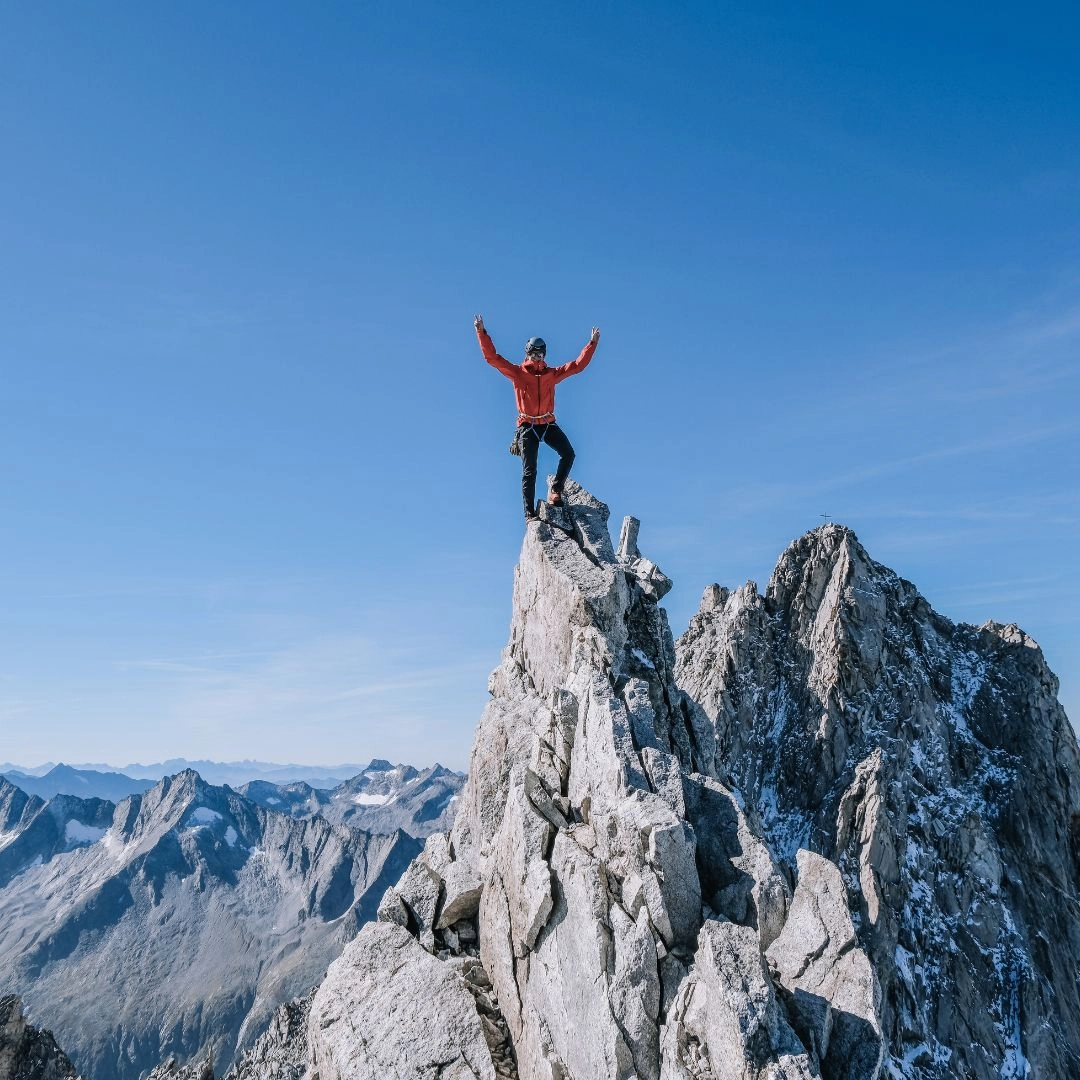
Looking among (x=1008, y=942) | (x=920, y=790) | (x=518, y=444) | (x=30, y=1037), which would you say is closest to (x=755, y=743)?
(x=920, y=790)

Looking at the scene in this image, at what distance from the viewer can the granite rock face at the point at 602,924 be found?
14398mm

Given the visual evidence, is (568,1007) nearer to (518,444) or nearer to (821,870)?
(821,870)

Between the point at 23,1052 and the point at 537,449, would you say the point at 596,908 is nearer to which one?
the point at 537,449

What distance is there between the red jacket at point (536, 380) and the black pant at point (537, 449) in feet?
0.96

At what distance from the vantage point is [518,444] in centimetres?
2527

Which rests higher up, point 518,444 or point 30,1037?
point 518,444

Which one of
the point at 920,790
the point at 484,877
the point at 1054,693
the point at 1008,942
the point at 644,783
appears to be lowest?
the point at 1008,942

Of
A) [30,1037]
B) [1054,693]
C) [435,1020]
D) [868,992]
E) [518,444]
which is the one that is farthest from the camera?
[1054,693]

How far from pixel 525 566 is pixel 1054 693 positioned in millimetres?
88213

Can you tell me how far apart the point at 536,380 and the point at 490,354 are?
152 cm

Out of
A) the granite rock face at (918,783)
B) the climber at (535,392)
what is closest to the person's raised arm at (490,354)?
the climber at (535,392)

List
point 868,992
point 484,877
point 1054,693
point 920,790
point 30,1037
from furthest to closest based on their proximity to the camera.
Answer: point 1054,693 → point 920,790 → point 30,1037 → point 484,877 → point 868,992

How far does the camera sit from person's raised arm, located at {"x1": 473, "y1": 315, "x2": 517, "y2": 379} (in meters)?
22.8

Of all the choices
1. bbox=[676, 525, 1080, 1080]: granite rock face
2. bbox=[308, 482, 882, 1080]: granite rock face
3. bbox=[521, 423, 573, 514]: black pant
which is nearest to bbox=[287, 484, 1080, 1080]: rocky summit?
bbox=[308, 482, 882, 1080]: granite rock face
